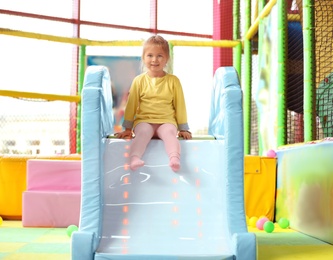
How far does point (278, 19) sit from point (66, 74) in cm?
336

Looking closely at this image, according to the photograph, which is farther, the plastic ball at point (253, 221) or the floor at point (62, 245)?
the plastic ball at point (253, 221)

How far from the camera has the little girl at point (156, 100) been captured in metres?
2.59

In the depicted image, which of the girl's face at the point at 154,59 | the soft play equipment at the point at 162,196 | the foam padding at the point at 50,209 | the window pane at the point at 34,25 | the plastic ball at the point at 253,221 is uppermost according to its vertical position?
the window pane at the point at 34,25

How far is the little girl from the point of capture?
102 inches

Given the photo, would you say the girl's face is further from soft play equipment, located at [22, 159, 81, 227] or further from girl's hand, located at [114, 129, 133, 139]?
soft play equipment, located at [22, 159, 81, 227]

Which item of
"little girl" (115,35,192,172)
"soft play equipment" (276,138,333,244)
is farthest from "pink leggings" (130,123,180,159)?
"soft play equipment" (276,138,333,244)

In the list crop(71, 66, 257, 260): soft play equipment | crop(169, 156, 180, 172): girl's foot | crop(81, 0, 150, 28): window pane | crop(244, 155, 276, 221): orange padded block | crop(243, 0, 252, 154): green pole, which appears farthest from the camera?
crop(81, 0, 150, 28): window pane

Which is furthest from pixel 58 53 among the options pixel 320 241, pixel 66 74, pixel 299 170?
pixel 320 241

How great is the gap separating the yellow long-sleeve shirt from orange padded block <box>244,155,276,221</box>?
4.36 ft

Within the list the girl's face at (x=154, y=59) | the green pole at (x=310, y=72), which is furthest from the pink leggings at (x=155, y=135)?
the green pole at (x=310, y=72)

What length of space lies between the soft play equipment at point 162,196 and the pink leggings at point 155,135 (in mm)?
43

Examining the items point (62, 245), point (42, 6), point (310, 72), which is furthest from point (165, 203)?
point (42, 6)

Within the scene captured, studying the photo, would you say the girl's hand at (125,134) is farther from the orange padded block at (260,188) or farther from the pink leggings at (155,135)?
the orange padded block at (260,188)

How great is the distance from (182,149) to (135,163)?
260 mm
